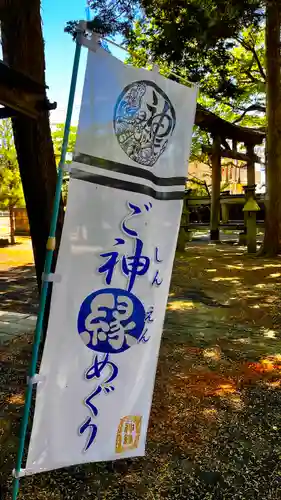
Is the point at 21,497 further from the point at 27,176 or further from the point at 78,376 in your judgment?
the point at 27,176

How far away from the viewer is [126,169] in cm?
186

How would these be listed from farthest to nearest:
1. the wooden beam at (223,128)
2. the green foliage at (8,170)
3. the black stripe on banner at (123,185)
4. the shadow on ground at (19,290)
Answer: the green foliage at (8,170)
the wooden beam at (223,128)
the shadow on ground at (19,290)
the black stripe on banner at (123,185)

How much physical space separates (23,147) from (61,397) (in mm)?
2178

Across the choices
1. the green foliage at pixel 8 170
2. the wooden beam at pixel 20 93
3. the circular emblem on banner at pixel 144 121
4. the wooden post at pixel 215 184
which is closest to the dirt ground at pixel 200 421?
the circular emblem on banner at pixel 144 121

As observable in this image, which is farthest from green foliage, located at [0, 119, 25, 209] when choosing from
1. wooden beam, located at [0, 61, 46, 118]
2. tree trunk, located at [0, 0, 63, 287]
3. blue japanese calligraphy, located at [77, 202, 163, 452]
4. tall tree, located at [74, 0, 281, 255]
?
blue japanese calligraphy, located at [77, 202, 163, 452]

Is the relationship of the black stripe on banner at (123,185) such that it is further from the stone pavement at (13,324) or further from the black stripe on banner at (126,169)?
the stone pavement at (13,324)

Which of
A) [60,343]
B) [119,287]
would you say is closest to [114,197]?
[119,287]

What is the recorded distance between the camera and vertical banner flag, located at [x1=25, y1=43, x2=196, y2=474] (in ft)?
5.74

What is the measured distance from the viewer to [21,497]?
2.06m

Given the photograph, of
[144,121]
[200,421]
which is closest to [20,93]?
[144,121]

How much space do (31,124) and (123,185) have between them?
5.66ft

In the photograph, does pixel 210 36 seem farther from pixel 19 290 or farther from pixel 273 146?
pixel 19 290

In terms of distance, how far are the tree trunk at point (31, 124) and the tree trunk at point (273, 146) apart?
7.69 metres

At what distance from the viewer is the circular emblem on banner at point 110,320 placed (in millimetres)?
1818
